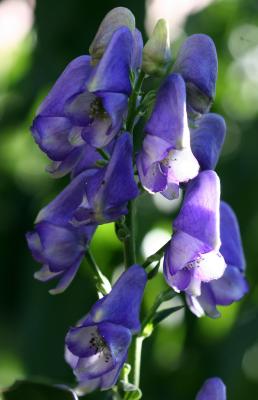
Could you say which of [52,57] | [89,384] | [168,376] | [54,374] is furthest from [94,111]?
[52,57]

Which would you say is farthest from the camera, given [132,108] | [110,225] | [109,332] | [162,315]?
[110,225]

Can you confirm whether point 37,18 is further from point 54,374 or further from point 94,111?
point 94,111

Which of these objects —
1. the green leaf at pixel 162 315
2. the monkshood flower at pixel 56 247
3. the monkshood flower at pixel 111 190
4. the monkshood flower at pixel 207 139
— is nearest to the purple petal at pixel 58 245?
the monkshood flower at pixel 56 247

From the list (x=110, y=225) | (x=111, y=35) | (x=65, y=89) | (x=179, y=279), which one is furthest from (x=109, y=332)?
(x=110, y=225)

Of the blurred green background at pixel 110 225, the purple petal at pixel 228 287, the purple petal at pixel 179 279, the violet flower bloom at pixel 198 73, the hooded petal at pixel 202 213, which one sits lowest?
the blurred green background at pixel 110 225

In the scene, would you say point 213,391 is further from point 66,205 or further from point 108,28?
point 108,28

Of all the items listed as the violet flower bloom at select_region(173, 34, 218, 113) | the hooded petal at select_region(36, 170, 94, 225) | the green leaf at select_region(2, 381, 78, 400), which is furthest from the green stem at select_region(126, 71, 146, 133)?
the green leaf at select_region(2, 381, 78, 400)

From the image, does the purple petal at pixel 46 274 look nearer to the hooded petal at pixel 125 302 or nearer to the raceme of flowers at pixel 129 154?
the raceme of flowers at pixel 129 154

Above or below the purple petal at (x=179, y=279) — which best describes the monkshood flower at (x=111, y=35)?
above
